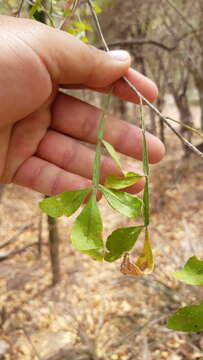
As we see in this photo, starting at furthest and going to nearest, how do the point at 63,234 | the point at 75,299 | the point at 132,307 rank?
1. the point at 63,234
2. the point at 75,299
3. the point at 132,307

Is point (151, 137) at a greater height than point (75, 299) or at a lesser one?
greater

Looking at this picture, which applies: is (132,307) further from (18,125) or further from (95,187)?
(95,187)

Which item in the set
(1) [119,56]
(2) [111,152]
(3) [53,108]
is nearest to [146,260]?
(2) [111,152]

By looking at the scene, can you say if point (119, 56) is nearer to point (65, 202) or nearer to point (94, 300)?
point (65, 202)

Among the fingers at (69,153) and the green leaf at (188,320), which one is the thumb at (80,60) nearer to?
the fingers at (69,153)

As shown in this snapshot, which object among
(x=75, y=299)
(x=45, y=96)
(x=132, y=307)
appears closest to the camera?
(x=45, y=96)

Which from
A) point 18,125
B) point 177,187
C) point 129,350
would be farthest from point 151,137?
point 177,187
